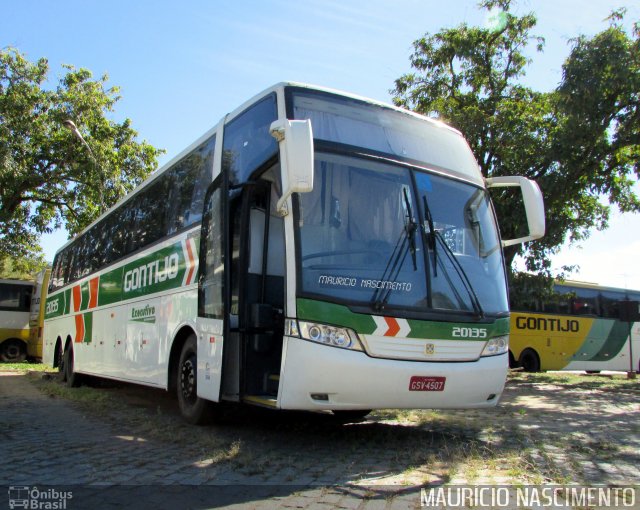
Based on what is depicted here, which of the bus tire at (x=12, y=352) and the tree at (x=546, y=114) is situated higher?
the tree at (x=546, y=114)

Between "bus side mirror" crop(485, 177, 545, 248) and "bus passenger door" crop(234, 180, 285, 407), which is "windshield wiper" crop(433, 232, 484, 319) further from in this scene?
"bus passenger door" crop(234, 180, 285, 407)

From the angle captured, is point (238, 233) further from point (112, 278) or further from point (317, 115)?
point (112, 278)

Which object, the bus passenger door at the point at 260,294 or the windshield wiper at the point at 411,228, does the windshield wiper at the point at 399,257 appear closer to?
the windshield wiper at the point at 411,228

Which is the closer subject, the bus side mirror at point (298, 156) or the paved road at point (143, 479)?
the paved road at point (143, 479)

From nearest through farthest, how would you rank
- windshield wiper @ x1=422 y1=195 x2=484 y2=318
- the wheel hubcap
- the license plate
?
the license plate → windshield wiper @ x1=422 y1=195 x2=484 y2=318 → the wheel hubcap

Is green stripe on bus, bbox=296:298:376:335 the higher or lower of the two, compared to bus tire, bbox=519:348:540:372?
higher

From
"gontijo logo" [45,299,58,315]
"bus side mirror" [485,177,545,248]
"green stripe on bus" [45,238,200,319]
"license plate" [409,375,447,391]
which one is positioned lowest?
"license plate" [409,375,447,391]

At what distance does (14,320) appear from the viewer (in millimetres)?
24359

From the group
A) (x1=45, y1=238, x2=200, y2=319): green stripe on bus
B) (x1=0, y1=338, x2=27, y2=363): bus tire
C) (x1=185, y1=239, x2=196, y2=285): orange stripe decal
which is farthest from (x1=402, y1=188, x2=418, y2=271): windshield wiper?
(x1=0, y1=338, x2=27, y2=363): bus tire

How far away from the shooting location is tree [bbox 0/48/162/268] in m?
22.4

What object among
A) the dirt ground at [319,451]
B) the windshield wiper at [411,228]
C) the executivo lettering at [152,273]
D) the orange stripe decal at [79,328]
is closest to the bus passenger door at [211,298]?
the dirt ground at [319,451]

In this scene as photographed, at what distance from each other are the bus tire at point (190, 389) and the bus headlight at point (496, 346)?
3.16 meters

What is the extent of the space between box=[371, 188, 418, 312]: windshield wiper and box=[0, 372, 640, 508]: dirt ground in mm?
1459

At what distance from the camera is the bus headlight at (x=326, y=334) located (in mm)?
5129
